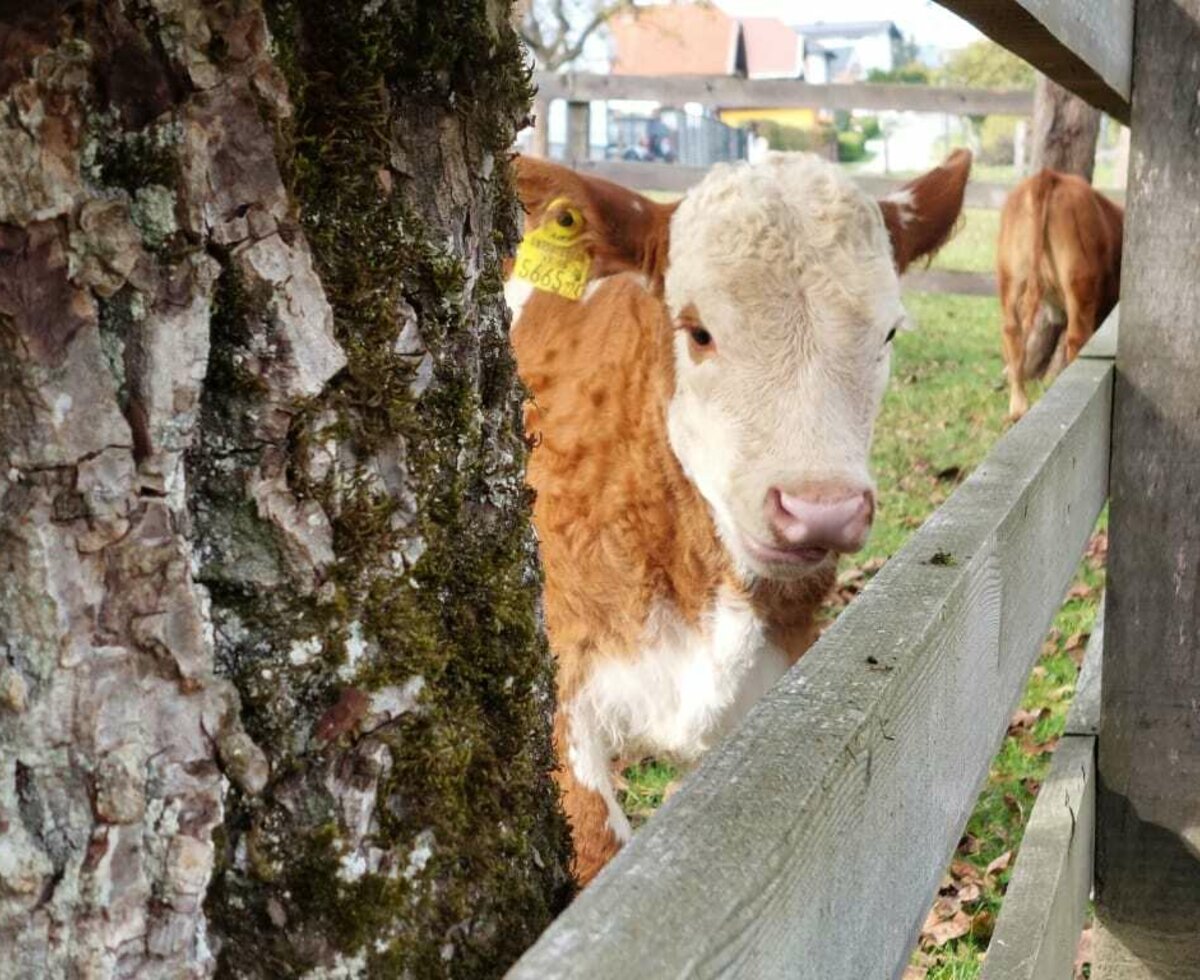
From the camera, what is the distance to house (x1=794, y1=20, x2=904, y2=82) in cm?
9325

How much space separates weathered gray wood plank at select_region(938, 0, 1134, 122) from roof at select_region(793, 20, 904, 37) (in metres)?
95.6

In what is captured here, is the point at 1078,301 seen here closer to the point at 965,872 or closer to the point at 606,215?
the point at 965,872

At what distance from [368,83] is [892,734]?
23.1 inches

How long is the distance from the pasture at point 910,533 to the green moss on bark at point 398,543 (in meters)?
0.53

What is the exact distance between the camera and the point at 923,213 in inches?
144

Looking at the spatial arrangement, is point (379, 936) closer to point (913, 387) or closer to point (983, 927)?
point (983, 927)

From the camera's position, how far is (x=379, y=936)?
2.97ft

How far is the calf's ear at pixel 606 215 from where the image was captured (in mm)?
3248

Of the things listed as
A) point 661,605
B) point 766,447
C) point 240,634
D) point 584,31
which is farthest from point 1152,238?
point 584,31

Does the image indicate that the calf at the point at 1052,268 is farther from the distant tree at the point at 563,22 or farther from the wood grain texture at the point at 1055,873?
the distant tree at the point at 563,22

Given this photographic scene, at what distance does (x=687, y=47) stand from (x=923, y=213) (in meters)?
56.9

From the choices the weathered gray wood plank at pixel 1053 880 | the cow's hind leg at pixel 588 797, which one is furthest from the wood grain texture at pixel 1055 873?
the cow's hind leg at pixel 588 797

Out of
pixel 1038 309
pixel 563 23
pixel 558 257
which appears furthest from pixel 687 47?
pixel 558 257

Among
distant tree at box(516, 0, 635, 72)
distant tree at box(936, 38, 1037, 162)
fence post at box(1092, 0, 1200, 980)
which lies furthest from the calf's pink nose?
distant tree at box(936, 38, 1037, 162)
